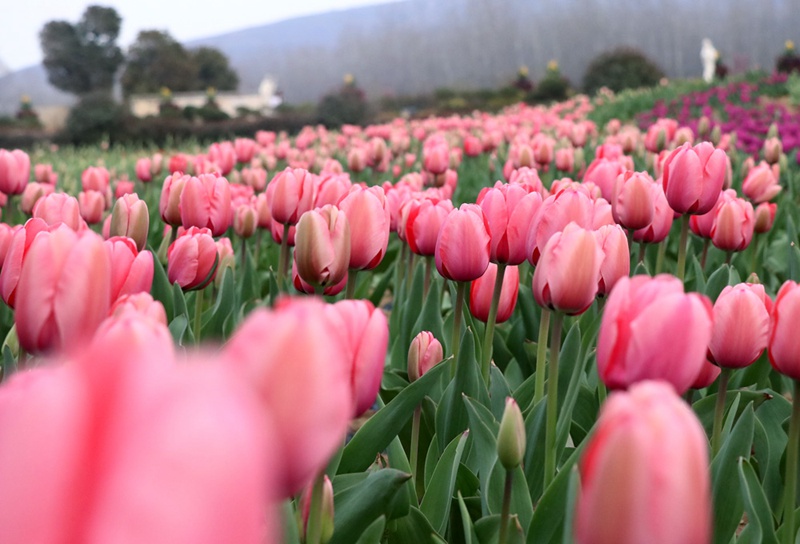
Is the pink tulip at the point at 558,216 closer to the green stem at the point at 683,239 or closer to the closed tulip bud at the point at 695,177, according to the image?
the closed tulip bud at the point at 695,177

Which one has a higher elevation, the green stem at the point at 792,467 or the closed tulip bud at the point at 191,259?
the closed tulip bud at the point at 191,259

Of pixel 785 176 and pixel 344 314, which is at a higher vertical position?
pixel 344 314

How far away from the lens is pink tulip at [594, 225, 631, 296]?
1.37 meters

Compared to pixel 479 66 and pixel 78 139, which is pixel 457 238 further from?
pixel 479 66

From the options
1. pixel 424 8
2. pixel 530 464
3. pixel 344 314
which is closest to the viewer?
pixel 344 314

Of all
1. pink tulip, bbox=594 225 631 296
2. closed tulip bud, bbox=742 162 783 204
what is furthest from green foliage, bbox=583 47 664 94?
pink tulip, bbox=594 225 631 296

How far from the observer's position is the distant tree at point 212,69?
136ft

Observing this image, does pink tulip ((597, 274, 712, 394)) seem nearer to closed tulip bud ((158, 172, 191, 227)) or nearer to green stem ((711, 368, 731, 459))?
green stem ((711, 368, 731, 459))

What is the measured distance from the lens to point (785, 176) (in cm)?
508

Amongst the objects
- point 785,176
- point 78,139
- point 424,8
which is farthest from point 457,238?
point 424,8

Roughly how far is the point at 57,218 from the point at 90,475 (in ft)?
4.88

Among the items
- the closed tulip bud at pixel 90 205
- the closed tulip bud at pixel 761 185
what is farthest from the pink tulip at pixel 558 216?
the closed tulip bud at pixel 90 205

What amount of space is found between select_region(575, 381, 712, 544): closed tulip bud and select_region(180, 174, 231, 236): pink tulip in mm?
1556

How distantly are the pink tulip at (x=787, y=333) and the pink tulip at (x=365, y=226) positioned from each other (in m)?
0.68
